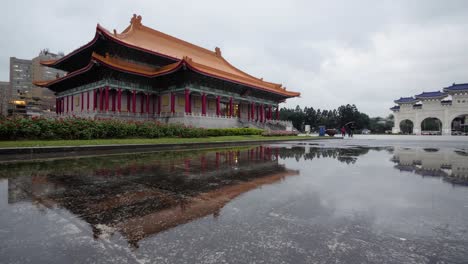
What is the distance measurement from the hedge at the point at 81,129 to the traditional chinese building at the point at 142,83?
271 inches

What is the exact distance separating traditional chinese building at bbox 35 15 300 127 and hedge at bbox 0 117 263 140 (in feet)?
22.6

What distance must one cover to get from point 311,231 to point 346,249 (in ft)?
1.34

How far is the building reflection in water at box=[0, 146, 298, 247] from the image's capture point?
2808mm

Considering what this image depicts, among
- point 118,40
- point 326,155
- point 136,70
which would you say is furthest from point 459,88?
point 118,40

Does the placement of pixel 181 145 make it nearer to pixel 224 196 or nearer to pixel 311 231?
pixel 224 196

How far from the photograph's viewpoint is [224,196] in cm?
381

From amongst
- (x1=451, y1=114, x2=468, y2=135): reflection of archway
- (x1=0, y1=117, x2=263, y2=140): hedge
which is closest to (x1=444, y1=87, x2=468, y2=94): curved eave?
(x1=451, y1=114, x2=468, y2=135): reflection of archway

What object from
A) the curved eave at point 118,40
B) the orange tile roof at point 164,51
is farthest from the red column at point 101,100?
the curved eave at point 118,40

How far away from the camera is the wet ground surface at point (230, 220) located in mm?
2053

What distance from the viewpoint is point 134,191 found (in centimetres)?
405

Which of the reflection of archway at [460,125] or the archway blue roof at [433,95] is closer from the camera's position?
the archway blue roof at [433,95]

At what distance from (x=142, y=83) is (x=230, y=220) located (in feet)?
84.9

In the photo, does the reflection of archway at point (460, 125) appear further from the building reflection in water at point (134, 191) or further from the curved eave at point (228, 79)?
the building reflection in water at point (134, 191)

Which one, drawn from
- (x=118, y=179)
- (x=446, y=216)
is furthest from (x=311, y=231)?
(x=118, y=179)
